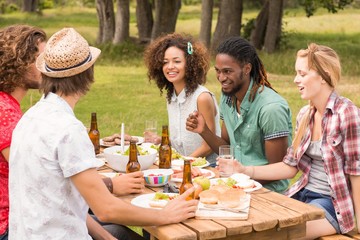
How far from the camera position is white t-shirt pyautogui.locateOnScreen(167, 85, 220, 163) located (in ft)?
20.2

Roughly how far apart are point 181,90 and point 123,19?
1874 centimetres

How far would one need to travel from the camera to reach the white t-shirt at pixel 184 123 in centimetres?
617

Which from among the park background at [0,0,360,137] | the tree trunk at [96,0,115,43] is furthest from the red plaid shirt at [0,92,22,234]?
the tree trunk at [96,0,115,43]

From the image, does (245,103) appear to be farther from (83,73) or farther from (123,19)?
(123,19)

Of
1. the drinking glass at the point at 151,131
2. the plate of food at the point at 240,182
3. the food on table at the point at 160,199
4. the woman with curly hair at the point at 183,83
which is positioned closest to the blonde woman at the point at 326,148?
the plate of food at the point at 240,182

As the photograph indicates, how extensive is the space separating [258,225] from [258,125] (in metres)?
1.70

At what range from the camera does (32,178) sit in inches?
141

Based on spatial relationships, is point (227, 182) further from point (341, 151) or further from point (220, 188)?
point (341, 151)

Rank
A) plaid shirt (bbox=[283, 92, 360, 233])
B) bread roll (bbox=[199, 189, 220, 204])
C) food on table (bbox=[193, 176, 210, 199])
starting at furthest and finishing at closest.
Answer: plaid shirt (bbox=[283, 92, 360, 233]), food on table (bbox=[193, 176, 210, 199]), bread roll (bbox=[199, 189, 220, 204])

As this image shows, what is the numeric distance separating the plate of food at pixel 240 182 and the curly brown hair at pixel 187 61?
71.4 inches

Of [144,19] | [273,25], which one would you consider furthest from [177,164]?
[144,19]

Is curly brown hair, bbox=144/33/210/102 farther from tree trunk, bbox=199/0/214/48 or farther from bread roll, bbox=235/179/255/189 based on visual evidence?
tree trunk, bbox=199/0/214/48

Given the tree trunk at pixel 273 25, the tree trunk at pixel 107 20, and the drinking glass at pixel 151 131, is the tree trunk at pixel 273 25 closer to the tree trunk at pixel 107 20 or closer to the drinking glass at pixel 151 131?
the tree trunk at pixel 107 20

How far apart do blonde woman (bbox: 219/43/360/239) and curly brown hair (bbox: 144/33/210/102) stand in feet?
5.19
